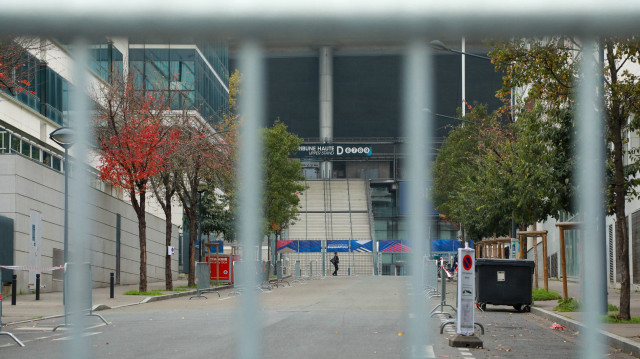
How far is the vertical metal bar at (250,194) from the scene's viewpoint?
279 cm

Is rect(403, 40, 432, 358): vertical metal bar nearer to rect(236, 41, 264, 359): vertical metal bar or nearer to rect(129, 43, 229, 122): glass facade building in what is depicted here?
rect(236, 41, 264, 359): vertical metal bar

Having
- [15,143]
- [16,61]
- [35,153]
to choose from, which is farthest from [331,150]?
[16,61]

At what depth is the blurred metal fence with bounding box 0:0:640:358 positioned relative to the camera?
2617 millimetres

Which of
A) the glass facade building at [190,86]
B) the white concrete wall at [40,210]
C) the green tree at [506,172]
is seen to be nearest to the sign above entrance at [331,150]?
the glass facade building at [190,86]

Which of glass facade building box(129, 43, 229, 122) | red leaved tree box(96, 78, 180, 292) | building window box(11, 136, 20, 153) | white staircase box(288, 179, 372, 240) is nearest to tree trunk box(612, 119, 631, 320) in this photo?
red leaved tree box(96, 78, 180, 292)

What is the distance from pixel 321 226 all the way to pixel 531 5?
69.6 m

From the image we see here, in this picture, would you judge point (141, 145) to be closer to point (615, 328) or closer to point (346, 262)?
point (615, 328)

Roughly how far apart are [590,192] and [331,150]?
82.9 m

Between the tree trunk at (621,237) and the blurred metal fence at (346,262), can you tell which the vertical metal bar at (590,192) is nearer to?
the tree trunk at (621,237)

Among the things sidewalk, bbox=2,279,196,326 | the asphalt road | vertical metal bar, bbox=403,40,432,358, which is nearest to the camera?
vertical metal bar, bbox=403,40,432,358

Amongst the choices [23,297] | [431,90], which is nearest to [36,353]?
[431,90]

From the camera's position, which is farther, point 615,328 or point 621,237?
point 621,237

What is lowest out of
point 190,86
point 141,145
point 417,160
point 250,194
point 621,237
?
point 621,237

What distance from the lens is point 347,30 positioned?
8.71ft
